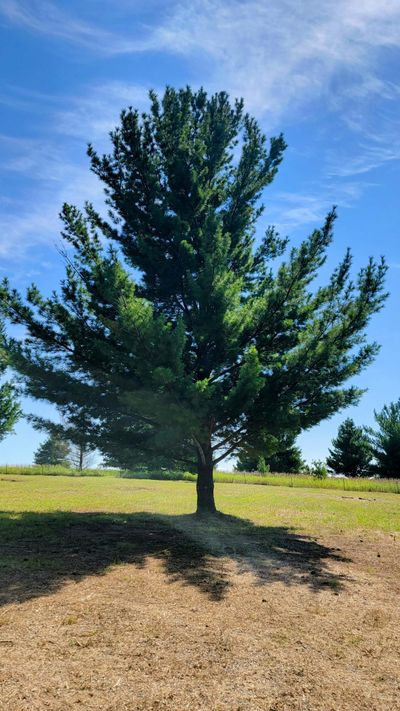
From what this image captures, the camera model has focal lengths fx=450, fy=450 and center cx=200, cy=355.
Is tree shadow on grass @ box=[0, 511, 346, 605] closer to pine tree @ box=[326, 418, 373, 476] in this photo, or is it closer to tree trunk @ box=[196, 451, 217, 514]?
tree trunk @ box=[196, 451, 217, 514]

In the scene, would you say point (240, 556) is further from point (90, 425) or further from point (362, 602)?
point (90, 425)

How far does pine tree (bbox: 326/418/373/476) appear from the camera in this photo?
40500 mm

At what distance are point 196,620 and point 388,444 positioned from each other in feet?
117

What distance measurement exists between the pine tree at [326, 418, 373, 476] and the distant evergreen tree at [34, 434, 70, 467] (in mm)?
49618

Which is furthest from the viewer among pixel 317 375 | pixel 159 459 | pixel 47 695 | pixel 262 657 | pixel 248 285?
pixel 248 285

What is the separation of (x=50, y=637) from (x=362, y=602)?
451 centimetres

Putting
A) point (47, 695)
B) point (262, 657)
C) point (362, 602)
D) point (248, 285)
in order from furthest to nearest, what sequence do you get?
point (248, 285) < point (362, 602) < point (262, 657) < point (47, 695)

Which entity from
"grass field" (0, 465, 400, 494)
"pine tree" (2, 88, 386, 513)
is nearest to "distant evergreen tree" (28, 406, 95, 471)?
"pine tree" (2, 88, 386, 513)

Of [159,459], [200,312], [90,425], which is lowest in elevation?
[159,459]

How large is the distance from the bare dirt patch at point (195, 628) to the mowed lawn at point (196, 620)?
0.05 feet

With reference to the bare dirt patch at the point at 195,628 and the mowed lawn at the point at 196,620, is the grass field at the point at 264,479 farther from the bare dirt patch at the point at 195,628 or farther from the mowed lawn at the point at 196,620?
the bare dirt patch at the point at 195,628

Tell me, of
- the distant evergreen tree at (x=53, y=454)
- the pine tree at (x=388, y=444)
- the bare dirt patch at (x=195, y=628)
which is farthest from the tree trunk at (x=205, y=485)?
the distant evergreen tree at (x=53, y=454)

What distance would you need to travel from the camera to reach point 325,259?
44.2ft

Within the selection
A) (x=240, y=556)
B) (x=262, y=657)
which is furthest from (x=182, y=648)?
(x=240, y=556)
